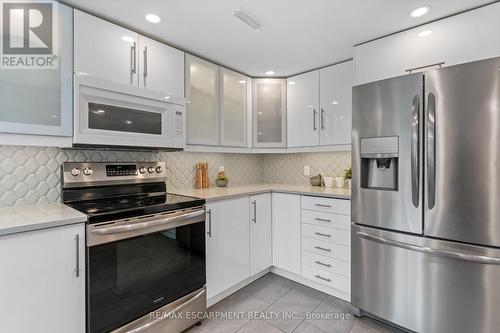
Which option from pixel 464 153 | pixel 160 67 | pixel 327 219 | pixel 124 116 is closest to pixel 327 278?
pixel 327 219

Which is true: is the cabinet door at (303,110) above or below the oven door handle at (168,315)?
above

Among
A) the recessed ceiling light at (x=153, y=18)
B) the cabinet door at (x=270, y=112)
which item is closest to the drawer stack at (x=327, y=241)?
the cabinet door at (x=270, y=112)

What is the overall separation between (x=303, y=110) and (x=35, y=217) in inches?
96.7

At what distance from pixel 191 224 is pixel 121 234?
0.52 meters

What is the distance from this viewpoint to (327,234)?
218cm

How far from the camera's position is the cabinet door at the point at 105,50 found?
1581 mm

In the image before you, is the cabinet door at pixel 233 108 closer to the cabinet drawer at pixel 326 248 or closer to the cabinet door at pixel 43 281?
the cabinet drawer at pixel 326 248

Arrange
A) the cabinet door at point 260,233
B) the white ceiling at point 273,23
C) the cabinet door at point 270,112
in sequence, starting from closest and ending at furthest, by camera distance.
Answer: the white ceiling at point 273,23 < the cabinet door at point 260,233 < the cabinet door at point 270,112

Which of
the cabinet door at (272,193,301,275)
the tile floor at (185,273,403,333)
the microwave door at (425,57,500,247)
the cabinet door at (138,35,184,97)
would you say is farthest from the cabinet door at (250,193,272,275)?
the microwave door at (425,57,500,247)

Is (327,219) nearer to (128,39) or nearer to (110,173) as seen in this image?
(110,173)

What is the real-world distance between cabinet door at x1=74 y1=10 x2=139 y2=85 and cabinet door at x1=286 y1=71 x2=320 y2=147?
5.55 feet

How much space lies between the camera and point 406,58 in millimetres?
1848

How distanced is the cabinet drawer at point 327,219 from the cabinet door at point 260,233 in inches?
15.6

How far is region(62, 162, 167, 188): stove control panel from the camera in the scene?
1718mm
